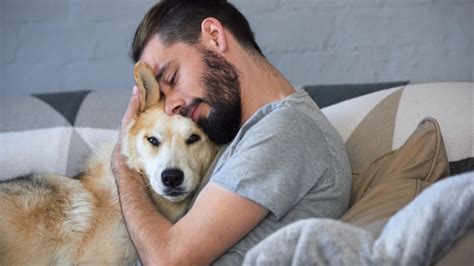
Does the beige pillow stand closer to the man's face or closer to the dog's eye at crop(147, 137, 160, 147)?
the man's face

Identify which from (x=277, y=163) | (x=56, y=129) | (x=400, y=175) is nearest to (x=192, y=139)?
(x=277, y=163)

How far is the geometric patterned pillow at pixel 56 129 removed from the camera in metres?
2.01

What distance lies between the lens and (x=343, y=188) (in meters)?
1.37

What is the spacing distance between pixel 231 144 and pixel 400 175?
1.32 ft

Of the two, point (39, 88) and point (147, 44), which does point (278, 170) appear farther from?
point (39, 88)

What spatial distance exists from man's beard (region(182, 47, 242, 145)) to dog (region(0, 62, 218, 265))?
0.32ft

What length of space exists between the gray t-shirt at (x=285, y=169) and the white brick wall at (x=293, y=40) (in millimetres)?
983

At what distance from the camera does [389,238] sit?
0.88 m

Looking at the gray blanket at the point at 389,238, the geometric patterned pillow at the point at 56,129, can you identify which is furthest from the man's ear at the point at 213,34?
the gray blanket at the point at 389,238

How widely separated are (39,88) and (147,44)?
3.82 ft

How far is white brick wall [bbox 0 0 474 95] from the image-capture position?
2266mm

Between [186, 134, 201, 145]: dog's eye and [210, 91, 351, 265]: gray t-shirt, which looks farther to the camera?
[186, 134, 201, 145]: dog's eye

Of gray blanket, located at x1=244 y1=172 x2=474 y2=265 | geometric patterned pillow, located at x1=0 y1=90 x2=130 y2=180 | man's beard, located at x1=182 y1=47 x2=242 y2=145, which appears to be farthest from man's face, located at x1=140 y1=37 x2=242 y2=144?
gray blanket, located at x1=244 y1=172 x2=474 y2=265

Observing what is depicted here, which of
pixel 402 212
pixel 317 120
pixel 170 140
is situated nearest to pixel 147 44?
pixel 170 140
